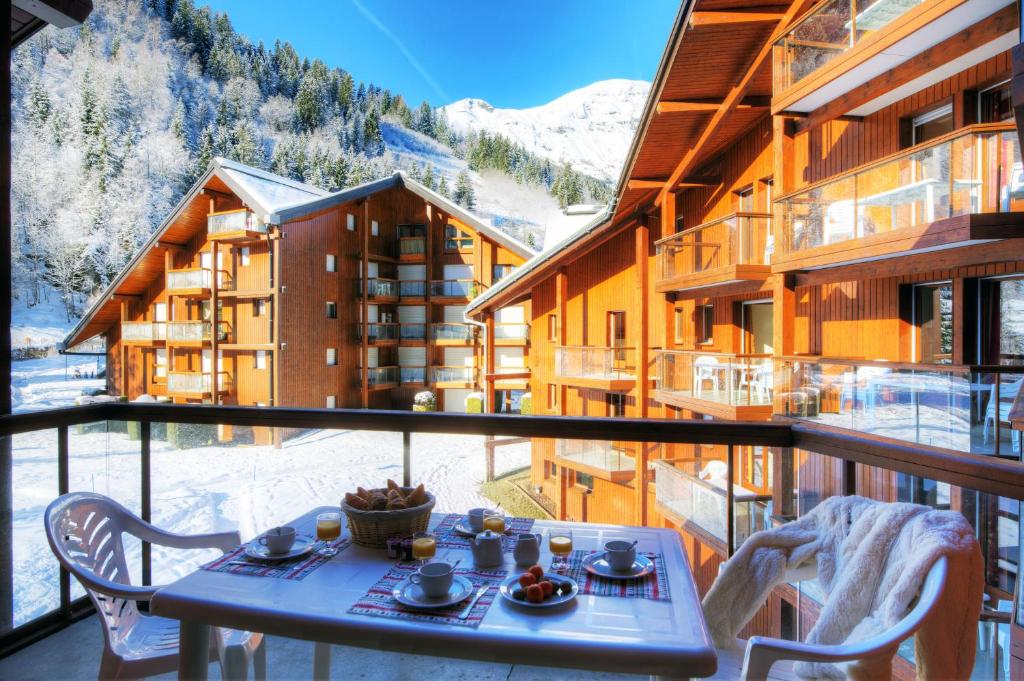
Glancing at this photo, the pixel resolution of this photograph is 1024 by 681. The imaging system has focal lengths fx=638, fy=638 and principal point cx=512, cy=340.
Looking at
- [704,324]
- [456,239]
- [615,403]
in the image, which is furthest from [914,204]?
[456,239]

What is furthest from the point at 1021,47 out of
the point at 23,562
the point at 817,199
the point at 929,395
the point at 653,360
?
the point at 653,360

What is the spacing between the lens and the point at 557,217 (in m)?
20.6

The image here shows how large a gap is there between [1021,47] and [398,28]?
3507 inches

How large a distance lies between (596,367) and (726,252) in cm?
414

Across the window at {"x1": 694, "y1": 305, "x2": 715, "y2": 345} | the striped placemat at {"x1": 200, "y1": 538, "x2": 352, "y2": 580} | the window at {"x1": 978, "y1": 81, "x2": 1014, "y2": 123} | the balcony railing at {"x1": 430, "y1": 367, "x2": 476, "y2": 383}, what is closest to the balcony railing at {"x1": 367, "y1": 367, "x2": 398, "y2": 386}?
the balcony railing at {"x1": 430, "y1": 367, "x2": 476, "y2": 383}

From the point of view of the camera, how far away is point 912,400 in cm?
636

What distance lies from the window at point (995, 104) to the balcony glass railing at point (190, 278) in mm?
19590

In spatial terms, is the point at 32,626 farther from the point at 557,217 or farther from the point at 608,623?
the point at 557,217

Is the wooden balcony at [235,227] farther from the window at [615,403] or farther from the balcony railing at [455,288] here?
the window at [615,403]

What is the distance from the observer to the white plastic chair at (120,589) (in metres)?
1.87

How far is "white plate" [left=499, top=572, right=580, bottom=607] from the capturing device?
1508 mm

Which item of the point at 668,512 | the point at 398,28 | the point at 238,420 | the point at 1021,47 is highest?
the point at 398,28

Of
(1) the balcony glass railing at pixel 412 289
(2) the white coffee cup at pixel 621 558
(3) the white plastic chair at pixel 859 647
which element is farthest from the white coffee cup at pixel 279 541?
(1) the balcony glass railing at pixel 412 289

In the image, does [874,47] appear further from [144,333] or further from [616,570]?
[144,333]
